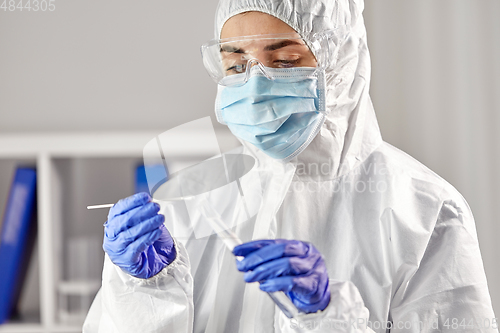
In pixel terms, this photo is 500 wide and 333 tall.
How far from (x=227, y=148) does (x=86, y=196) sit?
2.60ft

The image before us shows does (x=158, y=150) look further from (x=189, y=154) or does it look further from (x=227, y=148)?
(x=227, y=148)

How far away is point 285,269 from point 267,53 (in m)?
0.49

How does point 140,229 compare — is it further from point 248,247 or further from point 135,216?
point 248,247

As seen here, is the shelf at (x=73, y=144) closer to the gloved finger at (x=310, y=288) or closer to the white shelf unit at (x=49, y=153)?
the white shelf unit at (x=49, y=153)

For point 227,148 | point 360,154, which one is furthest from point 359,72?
point 227,148

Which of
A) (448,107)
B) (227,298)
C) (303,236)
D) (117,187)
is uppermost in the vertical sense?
(448,107)

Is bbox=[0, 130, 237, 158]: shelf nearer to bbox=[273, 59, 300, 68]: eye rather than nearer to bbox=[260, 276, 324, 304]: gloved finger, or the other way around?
bbox=[273, 59, 300, 68]: eye

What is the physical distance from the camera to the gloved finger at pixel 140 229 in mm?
846

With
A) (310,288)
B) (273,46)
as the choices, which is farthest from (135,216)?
(273,46)

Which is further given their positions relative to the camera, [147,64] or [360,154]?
[147,64]

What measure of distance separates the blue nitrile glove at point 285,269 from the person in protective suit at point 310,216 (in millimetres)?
69

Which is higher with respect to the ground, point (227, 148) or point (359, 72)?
point (359, 72)

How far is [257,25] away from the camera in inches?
39.1

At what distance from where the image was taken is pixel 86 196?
5.58 feet
